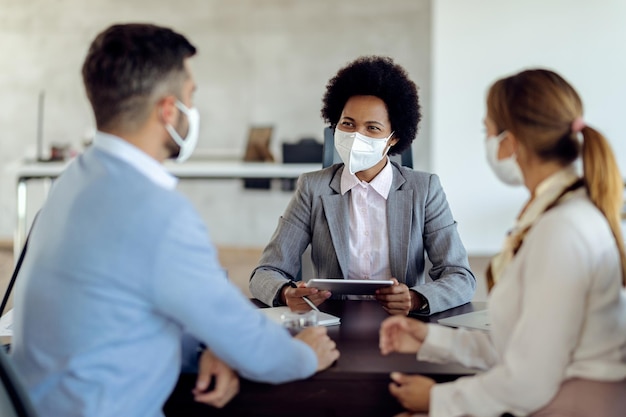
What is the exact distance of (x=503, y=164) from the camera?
5.76ft

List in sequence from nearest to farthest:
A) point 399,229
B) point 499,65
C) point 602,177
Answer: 1. point 602,177
2. point 399,229
3. point 499,65

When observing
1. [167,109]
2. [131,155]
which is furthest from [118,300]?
[167,109]

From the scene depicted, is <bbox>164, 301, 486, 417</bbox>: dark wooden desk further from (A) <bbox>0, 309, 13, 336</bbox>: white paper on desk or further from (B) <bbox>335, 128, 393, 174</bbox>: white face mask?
(B) <bbox>335, 128, 393, 174</bbox>: white face mask

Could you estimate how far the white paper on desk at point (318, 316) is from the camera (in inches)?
80.1

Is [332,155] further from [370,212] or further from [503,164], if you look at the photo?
[503,164]

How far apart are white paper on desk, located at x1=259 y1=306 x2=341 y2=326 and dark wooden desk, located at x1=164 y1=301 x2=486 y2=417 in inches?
9.5

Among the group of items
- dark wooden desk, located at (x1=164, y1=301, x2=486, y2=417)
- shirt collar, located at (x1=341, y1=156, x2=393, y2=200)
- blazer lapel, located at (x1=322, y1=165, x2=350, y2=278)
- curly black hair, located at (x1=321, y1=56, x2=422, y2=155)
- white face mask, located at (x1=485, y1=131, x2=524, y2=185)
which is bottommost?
dark wooden desk, located at (x1=164, y1=301, x2=486, y2=417)

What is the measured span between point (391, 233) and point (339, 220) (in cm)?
18

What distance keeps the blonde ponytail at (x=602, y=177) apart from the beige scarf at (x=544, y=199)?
0.04 metres

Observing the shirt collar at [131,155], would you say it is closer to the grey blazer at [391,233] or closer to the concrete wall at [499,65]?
the grey blazer at [391,233]

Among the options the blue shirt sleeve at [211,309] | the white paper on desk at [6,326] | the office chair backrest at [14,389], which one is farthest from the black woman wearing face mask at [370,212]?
the office chair backrest at [14,389]

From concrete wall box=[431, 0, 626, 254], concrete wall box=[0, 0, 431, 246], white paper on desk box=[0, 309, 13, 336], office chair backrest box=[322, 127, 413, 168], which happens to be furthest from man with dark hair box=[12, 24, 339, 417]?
concrete wall box=[0, 0, 431, 246]

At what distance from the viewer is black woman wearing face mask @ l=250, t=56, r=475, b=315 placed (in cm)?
260

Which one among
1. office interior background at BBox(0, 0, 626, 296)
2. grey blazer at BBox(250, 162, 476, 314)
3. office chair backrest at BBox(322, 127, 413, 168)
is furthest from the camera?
office interior background at BBox(0, 0, 626, 296)
